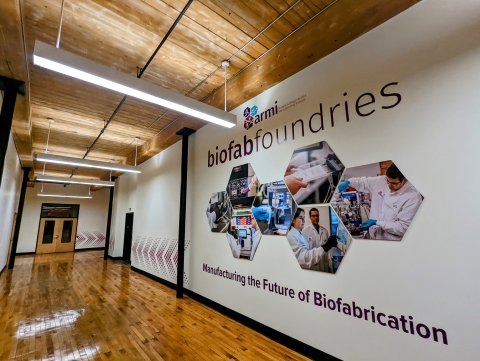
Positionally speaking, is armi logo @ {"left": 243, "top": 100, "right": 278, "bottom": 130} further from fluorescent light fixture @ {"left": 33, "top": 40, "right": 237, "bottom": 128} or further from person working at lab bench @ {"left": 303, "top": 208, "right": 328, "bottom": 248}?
person working at lab bench @ {"left": 303, "top": 208, "right": 328, "bottom": 248}

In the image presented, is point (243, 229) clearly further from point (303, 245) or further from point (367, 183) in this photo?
point (367, 183)

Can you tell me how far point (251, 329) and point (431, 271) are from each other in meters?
2.35

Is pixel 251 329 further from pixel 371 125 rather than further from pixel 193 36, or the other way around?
pixel 193 36

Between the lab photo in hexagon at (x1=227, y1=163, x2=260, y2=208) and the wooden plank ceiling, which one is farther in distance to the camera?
the lab photo in hexagon at (x1=227, y1=163, x2=260, y2=208)

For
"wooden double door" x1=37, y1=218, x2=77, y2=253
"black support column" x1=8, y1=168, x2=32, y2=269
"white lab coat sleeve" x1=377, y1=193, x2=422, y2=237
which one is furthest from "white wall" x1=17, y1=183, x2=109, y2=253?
"white lab coat sleeve" x1=377, y1=193, x2=422, y2=237

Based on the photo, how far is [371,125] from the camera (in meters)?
2.37

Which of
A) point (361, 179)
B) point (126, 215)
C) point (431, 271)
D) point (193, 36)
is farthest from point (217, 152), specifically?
point (126, 215)

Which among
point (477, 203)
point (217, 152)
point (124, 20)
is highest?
point (124, 20)

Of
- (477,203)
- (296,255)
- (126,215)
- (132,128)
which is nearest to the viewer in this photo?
(477,203)

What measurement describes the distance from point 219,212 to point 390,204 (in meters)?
2.64

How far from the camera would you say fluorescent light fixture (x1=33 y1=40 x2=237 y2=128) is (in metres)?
1.97

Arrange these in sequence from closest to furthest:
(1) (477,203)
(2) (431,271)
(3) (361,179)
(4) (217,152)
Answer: (1) (477,203), (2) (431,271), (3) (361,179), (4) (217,152)

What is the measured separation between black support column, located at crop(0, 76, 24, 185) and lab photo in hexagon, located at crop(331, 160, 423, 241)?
4.21 meters

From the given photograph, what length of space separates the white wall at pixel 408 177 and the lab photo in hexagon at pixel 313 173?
0.11m
